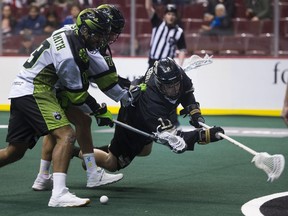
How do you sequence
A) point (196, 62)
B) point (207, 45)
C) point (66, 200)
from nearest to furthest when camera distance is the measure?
point (66, 200) < point (196, 62) < point (207, 45)

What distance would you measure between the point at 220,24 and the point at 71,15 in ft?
8.07

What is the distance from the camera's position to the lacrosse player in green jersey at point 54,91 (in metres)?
6.30

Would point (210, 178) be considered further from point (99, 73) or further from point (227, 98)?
point (227, 98)

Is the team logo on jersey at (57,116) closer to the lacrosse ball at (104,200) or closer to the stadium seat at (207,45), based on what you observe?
the lacrosse ball at (104,200)

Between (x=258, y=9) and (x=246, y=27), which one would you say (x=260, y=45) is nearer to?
(x=246, y=27)

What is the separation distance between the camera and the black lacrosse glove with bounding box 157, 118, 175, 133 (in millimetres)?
6742

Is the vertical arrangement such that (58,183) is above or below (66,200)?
above

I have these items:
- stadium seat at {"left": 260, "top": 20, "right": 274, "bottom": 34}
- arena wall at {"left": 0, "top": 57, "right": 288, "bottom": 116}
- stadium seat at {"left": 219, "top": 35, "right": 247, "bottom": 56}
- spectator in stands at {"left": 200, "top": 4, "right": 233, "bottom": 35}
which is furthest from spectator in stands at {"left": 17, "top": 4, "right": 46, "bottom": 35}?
stadium seat at {"left": 260, "top": 20, "right": 274, "bottom": 34}

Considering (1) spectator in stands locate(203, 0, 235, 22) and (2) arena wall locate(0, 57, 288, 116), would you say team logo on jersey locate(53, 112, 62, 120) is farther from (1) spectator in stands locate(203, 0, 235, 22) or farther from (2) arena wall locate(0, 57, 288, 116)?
(1) spectator in stands locate(203, 0, 235, 22)

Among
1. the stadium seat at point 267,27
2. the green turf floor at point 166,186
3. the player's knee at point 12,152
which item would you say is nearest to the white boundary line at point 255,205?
the green turf floor at point 166,186

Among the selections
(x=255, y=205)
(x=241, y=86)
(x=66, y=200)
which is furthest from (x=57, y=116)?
(x=241, y=86)

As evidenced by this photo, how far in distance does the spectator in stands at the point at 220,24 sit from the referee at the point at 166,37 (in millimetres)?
890

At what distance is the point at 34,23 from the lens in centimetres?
1464

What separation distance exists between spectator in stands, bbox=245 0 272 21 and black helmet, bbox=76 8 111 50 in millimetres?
7376
